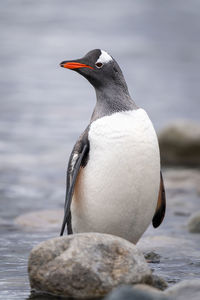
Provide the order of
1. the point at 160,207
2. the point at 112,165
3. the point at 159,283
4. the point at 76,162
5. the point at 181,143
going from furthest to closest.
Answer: the point at 181,143
the point at 160,207
the point at 76,162
the point at 112,165
the point at 159,283

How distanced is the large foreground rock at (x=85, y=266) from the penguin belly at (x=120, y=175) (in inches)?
32.8

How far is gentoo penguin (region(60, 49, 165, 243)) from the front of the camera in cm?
637

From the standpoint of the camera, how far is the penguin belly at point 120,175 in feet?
20.9

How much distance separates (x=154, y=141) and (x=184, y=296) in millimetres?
1836

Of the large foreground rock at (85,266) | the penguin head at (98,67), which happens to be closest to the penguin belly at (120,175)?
the penguin head at (98,67)

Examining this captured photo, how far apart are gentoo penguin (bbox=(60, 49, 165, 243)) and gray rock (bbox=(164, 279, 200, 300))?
147 centimetres

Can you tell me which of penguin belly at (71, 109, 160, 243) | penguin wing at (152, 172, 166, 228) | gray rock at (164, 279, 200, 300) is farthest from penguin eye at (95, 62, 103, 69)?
gray rock at (164, 279, 200, 300)

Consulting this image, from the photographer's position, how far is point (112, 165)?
251 inches

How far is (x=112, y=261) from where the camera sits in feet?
18.2

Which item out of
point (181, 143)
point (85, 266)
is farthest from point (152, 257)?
point (181, 143)

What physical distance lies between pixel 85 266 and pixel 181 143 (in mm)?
8037

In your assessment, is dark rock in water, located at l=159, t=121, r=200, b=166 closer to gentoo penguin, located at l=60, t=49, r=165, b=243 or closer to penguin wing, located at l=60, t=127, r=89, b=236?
gentoo penguin, located at l=60, t=49, r=165, b=243

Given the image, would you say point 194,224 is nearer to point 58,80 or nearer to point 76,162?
point 76,162

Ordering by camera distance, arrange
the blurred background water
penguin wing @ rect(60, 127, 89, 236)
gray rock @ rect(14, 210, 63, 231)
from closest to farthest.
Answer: penguin wing @ rect(60, 127, 89, 236), gray rock @ rect(14, 210, 63, 231), the blurred background water
